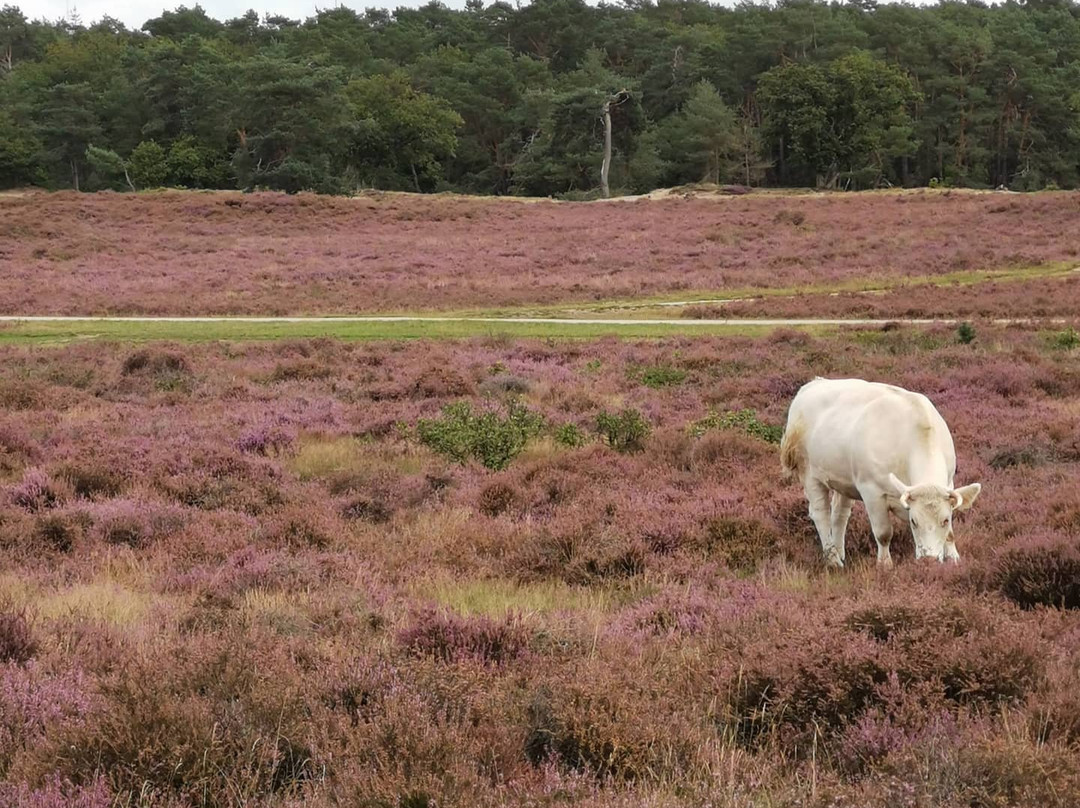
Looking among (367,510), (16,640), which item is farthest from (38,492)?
(16,640)

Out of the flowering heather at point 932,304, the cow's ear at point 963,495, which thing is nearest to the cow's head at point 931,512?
the cow's ear at point 963,495

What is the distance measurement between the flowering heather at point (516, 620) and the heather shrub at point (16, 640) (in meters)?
0.02

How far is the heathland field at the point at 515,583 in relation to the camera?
445cm

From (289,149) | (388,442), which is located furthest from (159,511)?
(289,149)

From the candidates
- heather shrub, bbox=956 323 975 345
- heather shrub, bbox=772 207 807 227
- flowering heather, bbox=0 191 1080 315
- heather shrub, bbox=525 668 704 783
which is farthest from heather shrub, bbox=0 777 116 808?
heather shrub, bbox=772 207 807 227

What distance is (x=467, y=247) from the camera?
51531 millimetres

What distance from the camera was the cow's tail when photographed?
9766 millimetres

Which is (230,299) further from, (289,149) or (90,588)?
(289,149)

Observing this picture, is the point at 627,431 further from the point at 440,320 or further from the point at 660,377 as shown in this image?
the point at 440,320

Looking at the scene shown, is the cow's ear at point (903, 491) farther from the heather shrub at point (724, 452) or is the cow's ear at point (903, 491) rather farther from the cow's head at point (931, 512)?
the heather shrub at point (724, 452)

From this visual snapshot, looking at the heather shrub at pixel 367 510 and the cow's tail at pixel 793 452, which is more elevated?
Answer: the cow's tail at pixel 793 452

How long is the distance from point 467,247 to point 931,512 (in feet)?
148

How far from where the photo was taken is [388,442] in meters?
15.1

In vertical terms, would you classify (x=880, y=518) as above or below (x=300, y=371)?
above
